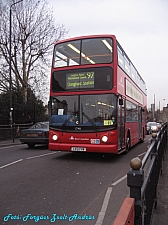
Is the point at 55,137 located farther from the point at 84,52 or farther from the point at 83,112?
the point at 84,52

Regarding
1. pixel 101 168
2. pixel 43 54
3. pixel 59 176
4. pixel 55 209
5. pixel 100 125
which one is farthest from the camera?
pixel 43 54

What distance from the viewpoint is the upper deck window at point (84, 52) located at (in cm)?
940

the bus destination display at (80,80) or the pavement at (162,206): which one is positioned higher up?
the bus destination display at (80,80)

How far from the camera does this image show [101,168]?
846 centimetres

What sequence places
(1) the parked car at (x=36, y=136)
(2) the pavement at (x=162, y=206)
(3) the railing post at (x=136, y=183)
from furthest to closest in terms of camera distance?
(1) the parked car at (x=36, y=136) < (2) the pavement at (x=162, y=206) < (3) the railing post at (x=136, y=183)

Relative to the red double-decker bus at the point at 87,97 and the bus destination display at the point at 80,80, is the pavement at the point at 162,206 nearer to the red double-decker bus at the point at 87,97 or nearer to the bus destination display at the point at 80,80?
the red double-decker bus at the point at 87,97

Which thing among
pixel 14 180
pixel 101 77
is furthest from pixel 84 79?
pixel 14 180

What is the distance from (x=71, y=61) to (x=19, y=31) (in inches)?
643

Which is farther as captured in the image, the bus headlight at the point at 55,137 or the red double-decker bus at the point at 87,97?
the bus headlight at the point at 55,137

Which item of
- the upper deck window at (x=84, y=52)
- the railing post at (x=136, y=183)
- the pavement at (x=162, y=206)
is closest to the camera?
the railing post at (x=136, y=183)

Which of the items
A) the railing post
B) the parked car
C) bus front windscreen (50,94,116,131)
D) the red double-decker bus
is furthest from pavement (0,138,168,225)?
the parked car

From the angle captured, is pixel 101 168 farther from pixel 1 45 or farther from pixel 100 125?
pixel 1 45

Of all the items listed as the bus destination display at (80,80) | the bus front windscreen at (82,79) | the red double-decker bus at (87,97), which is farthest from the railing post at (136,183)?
the bus destination display at (80,80)

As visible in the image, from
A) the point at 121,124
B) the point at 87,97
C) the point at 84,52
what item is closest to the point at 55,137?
the point at 87,97
